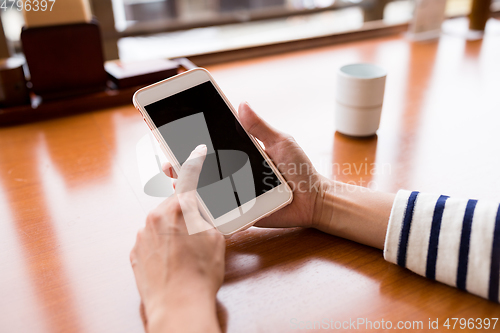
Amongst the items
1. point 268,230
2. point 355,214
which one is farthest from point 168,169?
point 355,214

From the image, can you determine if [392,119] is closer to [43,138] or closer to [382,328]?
[382,328]

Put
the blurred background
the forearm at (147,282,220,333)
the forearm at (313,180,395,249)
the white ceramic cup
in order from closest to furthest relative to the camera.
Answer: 1. the forearm at (147,282,220,333)
2. the forearm at (313,180,395,249)
3. the white ceramic cup
4. the blurred background

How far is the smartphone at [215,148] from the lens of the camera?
0.58m

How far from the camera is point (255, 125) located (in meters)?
0.63

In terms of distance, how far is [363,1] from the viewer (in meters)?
1.84

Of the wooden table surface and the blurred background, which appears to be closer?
the wooden table surface

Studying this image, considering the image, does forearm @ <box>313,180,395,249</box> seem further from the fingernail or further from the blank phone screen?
the fingernail

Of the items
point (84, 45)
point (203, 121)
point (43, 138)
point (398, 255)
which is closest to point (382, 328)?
point (398, 255)

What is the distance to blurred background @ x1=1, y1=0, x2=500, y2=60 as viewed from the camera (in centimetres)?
135

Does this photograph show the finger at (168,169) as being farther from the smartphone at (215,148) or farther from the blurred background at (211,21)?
the blurred background at (211,21)

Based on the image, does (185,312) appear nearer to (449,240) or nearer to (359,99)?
(449,240)

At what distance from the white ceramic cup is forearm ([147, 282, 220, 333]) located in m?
0.53
